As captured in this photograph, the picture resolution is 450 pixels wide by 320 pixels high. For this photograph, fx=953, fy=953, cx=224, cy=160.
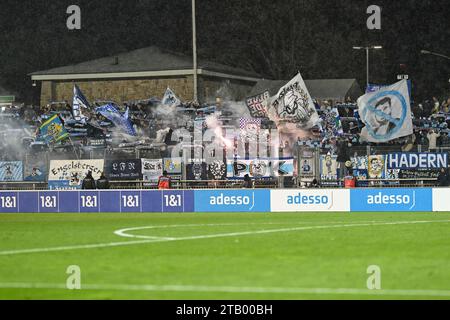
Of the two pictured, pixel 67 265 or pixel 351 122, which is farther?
pixel 351 122

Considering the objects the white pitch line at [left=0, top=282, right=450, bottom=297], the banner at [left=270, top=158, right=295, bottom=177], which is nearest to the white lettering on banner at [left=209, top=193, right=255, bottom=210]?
the banner at [left=270, top=158, right=295, bottom=177]

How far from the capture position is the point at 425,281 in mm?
13023

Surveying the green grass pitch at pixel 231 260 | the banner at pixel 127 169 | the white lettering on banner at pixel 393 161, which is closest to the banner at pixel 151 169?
the banner at pixel 127 169

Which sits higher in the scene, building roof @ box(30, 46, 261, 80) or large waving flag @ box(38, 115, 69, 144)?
building roof @ box(30, 46, 261, 80)

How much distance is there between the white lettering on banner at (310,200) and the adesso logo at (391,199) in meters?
0.36

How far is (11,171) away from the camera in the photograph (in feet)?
133

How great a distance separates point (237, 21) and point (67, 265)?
70197 millimetres

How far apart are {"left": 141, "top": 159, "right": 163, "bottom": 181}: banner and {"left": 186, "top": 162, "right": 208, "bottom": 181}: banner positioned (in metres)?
1.31

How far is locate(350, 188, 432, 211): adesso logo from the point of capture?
31.4 meters

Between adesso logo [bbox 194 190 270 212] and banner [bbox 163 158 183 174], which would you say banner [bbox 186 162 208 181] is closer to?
banner [bbox 163 158 183 174]

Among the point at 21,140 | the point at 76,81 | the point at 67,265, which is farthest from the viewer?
the point at 76,81

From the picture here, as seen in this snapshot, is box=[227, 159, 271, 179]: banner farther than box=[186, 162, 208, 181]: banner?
No
